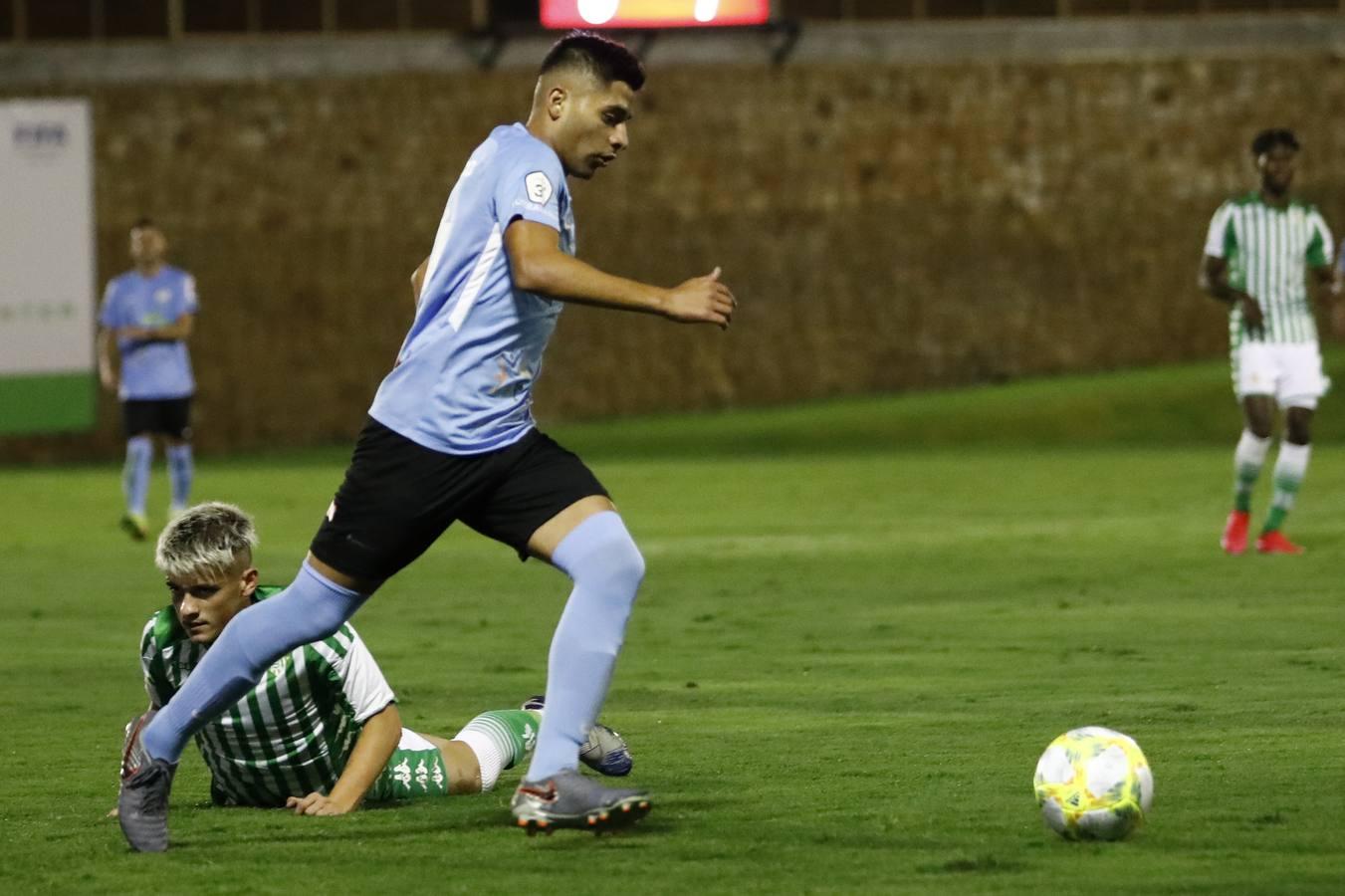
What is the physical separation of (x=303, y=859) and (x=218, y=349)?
80.5ft

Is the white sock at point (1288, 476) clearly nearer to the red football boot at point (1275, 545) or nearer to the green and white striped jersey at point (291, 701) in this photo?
the red football boot at point (1275, 545)

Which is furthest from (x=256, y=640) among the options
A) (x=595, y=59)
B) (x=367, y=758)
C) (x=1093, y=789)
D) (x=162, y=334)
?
(x=162, y=334)

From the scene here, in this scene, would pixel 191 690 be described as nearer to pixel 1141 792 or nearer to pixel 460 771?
pixel 460 771

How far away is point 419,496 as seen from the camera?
6.06 meters

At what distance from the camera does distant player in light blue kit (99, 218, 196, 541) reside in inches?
751

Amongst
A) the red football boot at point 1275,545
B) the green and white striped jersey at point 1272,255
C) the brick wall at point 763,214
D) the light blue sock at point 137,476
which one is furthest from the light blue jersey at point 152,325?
the brick wall at point 763,214

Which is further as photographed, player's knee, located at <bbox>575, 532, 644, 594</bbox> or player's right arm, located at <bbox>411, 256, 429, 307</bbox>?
player's right arm, located at <bbox>411, 256, 429, 307</bbox>

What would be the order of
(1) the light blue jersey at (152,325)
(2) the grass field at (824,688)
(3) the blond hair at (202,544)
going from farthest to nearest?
(1) the light blue jersey at (152,325)
(3) the blond hair at (202,544)
(2) the grass field at (824,688)

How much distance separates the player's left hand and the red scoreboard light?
843 inches

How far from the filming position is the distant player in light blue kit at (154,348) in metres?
19.1

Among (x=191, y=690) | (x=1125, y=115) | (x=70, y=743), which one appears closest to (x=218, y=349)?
(x=1125, y=115)

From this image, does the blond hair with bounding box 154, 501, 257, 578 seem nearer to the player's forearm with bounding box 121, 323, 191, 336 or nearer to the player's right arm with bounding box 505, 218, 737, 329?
the player's right arm with bounding box 505, 218, 737, 329

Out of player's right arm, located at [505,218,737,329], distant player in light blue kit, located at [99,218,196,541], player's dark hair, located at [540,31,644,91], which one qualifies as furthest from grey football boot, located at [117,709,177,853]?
distant player in light blue kit, located at [99,218,196,541]

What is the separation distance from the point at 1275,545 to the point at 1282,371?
102cm
